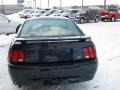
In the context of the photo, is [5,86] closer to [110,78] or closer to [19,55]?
[19,55]

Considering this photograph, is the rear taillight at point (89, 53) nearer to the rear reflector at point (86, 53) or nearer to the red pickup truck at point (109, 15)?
the rear reflector at point (86, 53)

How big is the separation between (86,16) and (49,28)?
25600 millimetres

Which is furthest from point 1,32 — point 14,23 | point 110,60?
point 110,60

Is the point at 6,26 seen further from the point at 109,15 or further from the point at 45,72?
the point at 109,15

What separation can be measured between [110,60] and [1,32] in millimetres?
8039

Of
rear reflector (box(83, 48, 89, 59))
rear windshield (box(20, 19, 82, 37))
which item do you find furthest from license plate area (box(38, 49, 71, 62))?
rear windshield (box(20, 19, 82, 37))

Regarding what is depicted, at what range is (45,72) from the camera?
5531mm

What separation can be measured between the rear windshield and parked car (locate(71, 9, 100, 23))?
949 inches

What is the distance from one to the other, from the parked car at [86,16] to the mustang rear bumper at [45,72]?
2567 centimetres

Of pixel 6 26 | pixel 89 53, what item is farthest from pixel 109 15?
pixel 89 53

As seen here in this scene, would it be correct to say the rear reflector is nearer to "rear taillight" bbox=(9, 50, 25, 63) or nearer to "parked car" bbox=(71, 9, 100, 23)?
"rear taillight" bbox=(9, 50, 25, 63)

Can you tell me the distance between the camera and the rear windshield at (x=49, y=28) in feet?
21.9

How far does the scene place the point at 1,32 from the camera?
15.9 metres

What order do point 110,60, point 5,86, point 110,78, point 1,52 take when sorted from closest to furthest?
point 5,86
point 110,78
point 110,60
point 1,52
